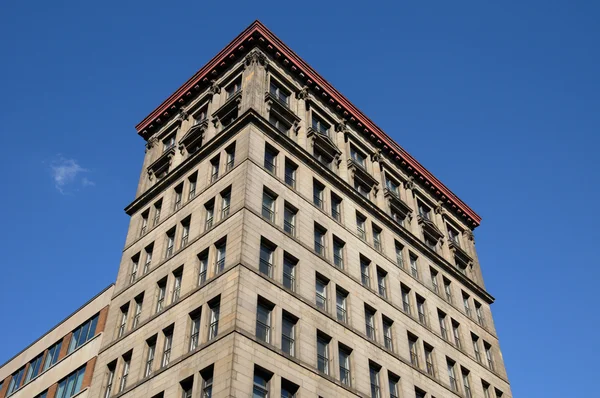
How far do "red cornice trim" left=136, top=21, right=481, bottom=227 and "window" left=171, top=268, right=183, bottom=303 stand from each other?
21.2 metres

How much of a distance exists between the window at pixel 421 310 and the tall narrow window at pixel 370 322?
662 centimetres

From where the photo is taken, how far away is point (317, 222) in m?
46.9

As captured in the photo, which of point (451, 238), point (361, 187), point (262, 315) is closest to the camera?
point (262, 315)

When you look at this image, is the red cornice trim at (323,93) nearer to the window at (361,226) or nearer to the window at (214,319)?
the window at (361,226)

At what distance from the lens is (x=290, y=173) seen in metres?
48.6

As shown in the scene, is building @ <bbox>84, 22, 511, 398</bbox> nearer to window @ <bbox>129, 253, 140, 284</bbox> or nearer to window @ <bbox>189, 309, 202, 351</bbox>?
window @ <bbox>189, 309, 202, 351</bbox>

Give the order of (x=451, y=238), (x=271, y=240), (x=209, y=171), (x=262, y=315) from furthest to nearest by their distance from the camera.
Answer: (x=451, y=238) < (x=209, y=171) < (x=271, y=240) < (x=262, y=315)

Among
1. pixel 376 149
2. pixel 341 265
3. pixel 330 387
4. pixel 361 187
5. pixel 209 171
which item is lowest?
pixel 330 387

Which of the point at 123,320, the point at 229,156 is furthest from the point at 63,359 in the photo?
the point at 229,156

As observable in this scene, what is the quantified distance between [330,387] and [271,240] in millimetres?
9540

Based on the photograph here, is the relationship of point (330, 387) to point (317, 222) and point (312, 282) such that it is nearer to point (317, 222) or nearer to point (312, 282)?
point (312, 282)

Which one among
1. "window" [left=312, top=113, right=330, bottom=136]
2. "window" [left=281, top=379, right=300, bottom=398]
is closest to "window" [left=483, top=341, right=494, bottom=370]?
"window" [left=312, top=113, right=330, bottom=136]

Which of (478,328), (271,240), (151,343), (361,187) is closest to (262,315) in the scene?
(271,240)

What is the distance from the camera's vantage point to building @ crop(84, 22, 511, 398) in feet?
123
